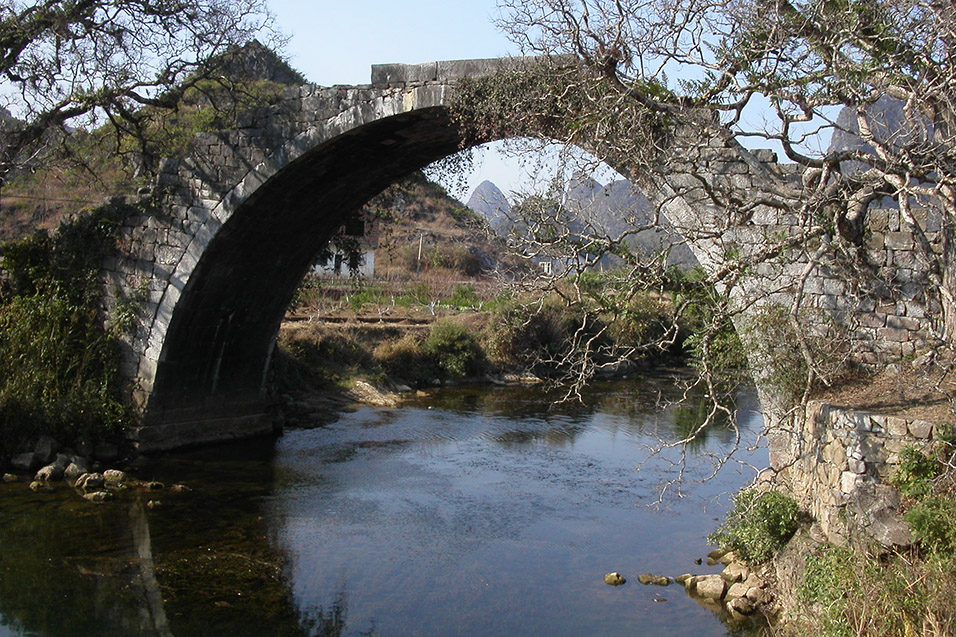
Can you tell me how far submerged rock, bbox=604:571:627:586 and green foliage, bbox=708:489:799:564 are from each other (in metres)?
1.03

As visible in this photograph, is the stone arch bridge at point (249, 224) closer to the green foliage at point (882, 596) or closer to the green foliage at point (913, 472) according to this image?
the green foliage at point (913, 472)

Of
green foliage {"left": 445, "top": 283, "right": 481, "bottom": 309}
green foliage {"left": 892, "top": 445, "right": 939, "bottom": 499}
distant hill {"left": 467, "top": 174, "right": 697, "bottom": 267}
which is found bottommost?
green foliage {"left": 892, "top": 445, "right": 939, "bottom": 499}

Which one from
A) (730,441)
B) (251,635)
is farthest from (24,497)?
(730,441)

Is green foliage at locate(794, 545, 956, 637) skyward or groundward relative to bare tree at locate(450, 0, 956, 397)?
groundward

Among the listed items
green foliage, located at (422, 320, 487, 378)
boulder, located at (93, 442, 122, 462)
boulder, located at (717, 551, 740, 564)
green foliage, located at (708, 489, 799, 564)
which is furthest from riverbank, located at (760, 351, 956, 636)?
green foliage, located at (422, 320, 487, 378)

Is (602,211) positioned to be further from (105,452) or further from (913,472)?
(105,452)

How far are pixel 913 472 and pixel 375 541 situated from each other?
4.72 m

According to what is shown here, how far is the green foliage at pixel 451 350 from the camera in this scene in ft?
59.1

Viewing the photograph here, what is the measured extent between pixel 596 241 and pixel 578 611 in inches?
114

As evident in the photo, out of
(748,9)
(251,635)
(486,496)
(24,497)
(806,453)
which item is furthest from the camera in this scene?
(486,496)

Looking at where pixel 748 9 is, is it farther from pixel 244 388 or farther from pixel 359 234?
pixel 244 388

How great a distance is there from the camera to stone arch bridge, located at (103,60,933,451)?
9605mm

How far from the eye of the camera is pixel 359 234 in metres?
13.7

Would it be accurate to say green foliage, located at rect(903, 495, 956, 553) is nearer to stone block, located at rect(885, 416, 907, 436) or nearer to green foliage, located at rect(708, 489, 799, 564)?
stone block, located at rect(885, 416, 907, 436)
